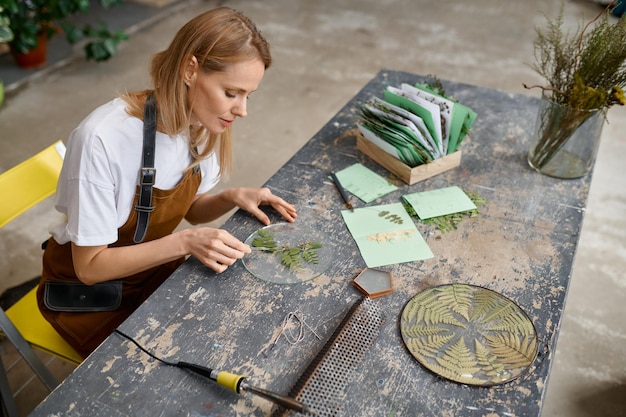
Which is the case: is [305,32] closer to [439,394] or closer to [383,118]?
[383,118]

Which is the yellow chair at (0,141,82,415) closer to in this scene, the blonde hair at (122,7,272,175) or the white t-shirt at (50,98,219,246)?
the white t-shirt at (50,98,219,246)

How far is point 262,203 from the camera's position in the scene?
62.7 inches

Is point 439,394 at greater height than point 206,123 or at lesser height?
lesser

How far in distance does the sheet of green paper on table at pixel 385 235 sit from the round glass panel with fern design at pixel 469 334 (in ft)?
0.48

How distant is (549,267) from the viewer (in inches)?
55.0

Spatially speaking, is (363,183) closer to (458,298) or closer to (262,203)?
(262,203)

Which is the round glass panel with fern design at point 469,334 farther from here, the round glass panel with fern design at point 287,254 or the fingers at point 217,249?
the fingers at point 217,249

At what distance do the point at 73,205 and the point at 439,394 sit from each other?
0.94m

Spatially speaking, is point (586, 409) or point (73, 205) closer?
point (73, 205)

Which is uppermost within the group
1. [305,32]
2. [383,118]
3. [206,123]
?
[206,123]

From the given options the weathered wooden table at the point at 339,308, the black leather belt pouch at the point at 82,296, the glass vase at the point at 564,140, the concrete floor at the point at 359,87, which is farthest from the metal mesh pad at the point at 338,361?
the concrete floor at the point at 359,87

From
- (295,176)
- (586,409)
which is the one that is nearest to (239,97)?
(295,176)

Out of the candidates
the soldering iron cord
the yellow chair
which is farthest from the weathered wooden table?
the yellow chair

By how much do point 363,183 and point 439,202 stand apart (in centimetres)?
24
